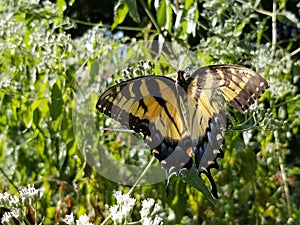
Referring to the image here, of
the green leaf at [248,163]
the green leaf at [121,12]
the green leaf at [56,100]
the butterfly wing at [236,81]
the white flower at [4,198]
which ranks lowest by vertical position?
the green leaf at [248,163]

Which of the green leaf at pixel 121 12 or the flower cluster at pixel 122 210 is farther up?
the green leaf at pixel 121 12

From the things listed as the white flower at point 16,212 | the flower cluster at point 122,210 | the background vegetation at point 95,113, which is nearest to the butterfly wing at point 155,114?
the flower cluster at point 122,210

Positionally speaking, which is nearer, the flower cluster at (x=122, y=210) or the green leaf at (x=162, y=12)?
the flower cluster at (x=122, y=210)

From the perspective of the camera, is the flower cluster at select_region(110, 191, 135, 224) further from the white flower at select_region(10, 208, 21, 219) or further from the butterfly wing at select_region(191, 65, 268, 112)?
the butterfly wing at select_region(191, 65, 268, 112)

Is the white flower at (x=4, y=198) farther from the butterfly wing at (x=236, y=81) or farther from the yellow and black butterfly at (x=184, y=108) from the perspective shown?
the butterfly wing at (x=236, y=81)

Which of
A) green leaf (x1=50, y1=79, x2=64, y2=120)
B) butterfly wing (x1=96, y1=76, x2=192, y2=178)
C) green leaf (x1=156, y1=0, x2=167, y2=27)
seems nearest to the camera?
butterfly wing (x1=96, y1=76, x2=192, y2=178)

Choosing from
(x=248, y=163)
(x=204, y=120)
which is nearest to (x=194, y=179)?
(x=204, y=120)

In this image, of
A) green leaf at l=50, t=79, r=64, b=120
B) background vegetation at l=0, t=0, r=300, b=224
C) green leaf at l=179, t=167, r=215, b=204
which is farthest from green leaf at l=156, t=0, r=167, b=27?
green leaf at l=179, t=167, r=215, b=204
